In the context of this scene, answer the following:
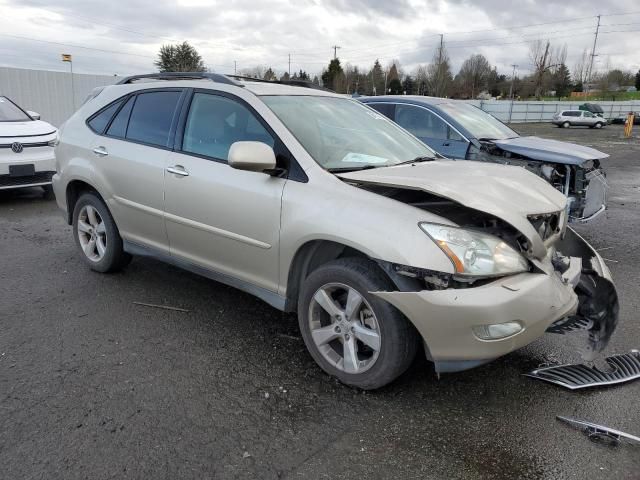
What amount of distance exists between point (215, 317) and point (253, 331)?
0.40 metres

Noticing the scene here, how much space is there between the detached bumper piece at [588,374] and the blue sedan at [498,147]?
328cm

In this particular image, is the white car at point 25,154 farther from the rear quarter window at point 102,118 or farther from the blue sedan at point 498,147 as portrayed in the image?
the blue sedan at point 498,147

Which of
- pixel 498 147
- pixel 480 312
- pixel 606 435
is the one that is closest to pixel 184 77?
pixel 480 312

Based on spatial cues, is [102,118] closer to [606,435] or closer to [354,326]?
[354,326]

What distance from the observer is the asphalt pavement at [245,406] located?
2451 millimetres

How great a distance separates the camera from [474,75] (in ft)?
265

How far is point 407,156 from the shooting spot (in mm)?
3879

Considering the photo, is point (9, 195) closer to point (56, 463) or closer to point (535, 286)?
point (56, 463)

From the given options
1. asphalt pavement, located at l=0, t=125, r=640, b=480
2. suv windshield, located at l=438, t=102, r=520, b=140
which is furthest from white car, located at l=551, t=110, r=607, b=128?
asphalt pavement, located at l=0, t=125, r=640, b=480

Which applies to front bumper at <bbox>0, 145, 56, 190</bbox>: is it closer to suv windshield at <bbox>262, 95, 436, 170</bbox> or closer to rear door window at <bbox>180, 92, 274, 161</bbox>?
rear door window at <bbox>180, 92, 274, 161</bbox>

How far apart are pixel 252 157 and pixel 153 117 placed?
1.56m

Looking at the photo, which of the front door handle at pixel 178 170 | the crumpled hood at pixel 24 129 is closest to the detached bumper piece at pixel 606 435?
the front door handle at pixel 178 170

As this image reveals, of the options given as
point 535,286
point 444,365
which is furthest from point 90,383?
point 535,286

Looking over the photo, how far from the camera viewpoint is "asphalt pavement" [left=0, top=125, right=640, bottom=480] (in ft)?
8.04
